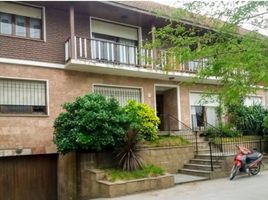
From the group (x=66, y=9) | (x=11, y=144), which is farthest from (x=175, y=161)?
(x=66, y=9)

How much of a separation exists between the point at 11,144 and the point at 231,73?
10221 millimetres

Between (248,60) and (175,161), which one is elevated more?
(248,60)

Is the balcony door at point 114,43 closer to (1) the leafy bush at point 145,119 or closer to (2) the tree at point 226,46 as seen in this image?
(1) the leafy bush at point 145,119

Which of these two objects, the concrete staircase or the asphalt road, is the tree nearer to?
the asphalt road

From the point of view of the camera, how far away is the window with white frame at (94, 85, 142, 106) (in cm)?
1852

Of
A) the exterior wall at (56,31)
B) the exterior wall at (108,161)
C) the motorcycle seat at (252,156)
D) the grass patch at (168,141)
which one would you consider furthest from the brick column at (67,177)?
the motorcycle seat at (252,156)

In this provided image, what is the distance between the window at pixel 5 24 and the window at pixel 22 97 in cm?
196

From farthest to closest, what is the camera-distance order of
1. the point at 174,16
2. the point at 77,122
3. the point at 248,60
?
the point at 77,122, the point at 174,16, the point at 248,60

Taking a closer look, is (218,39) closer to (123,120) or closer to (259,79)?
(259,79)

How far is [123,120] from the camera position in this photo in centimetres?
1462

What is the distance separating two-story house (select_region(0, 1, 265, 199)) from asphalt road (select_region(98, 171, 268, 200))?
353 cm

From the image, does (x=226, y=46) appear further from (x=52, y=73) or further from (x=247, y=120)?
(x=247, y=120)

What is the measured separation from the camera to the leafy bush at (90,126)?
1401cm

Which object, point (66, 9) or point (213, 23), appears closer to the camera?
point (213, 23)
